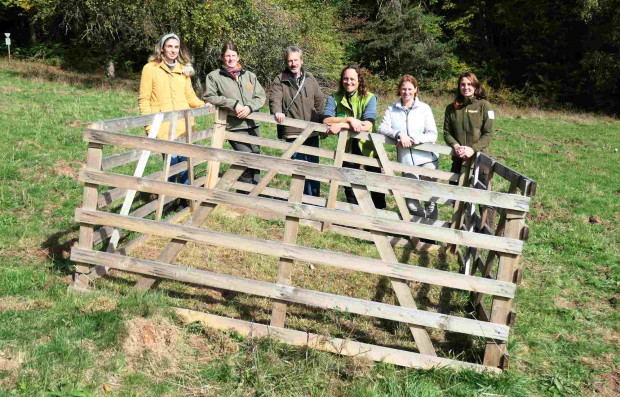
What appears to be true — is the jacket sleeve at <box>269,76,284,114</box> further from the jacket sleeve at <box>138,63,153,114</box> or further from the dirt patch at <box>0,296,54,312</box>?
the dirt patch at <box>0,296,54,312</box>

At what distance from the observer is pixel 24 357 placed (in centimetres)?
378

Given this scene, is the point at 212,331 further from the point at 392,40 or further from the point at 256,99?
the point at 392,40

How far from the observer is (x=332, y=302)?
14.6ft

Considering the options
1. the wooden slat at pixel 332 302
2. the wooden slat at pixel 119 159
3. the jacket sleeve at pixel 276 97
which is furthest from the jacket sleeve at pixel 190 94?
the wooden slat at pixel 332 302

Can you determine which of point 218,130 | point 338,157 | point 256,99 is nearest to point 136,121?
point 218,130

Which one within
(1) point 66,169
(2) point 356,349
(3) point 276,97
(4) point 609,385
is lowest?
(4) point 609,385

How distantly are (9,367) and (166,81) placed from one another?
441 centimetres

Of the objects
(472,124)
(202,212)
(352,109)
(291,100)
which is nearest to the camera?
(202,212)

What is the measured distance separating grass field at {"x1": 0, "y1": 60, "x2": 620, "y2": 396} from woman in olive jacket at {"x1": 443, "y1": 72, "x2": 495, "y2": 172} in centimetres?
150

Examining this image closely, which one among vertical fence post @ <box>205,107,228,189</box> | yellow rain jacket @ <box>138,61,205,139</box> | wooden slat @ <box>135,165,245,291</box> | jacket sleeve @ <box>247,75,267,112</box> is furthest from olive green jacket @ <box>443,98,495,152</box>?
yellow rain jacket @ <box>138,61,205,139</box>

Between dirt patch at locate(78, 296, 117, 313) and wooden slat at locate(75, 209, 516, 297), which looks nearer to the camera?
wooden slat at locate(75, 209, 516, 297)

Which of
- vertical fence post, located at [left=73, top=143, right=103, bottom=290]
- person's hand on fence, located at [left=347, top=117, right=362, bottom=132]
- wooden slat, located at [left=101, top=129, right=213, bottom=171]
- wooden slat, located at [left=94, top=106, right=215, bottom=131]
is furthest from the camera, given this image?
person's hand on fence, located at [left=347, top=117, right=362, bottom=132]

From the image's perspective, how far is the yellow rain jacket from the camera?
7094 millimetres

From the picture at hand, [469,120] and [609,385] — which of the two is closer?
[609,385]
